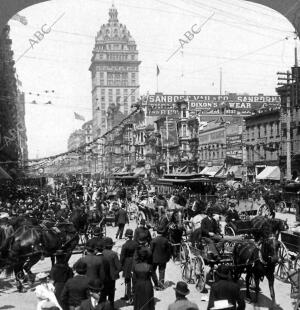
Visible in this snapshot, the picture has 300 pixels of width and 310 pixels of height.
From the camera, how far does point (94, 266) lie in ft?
27.8

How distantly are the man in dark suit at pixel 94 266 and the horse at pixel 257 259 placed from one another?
330 cm

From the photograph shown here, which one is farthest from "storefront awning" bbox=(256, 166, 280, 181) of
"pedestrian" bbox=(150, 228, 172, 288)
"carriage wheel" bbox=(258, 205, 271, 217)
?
"pedestrian" bbox=(150, 228, 172, 288)

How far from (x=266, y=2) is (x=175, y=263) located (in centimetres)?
882

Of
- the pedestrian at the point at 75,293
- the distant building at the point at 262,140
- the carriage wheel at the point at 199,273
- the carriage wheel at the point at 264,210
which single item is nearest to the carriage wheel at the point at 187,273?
the carriage wheel at the point at 199,273

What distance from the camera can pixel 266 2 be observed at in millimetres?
8523

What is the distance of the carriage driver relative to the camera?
36.3 ft

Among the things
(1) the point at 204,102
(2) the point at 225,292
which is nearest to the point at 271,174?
(2) the point at 225,292

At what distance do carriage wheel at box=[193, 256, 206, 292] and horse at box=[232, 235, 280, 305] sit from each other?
38.6 inches

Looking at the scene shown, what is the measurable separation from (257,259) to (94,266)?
11.9 feet

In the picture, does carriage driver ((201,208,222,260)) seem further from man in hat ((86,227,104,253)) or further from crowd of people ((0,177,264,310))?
man in hat ((86,227,104,253))

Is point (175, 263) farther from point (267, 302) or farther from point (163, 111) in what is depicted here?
point (163, 111)

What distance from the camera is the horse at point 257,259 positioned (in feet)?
32.3

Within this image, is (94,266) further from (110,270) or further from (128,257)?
(128,257)

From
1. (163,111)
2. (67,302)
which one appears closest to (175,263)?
(67,302)
